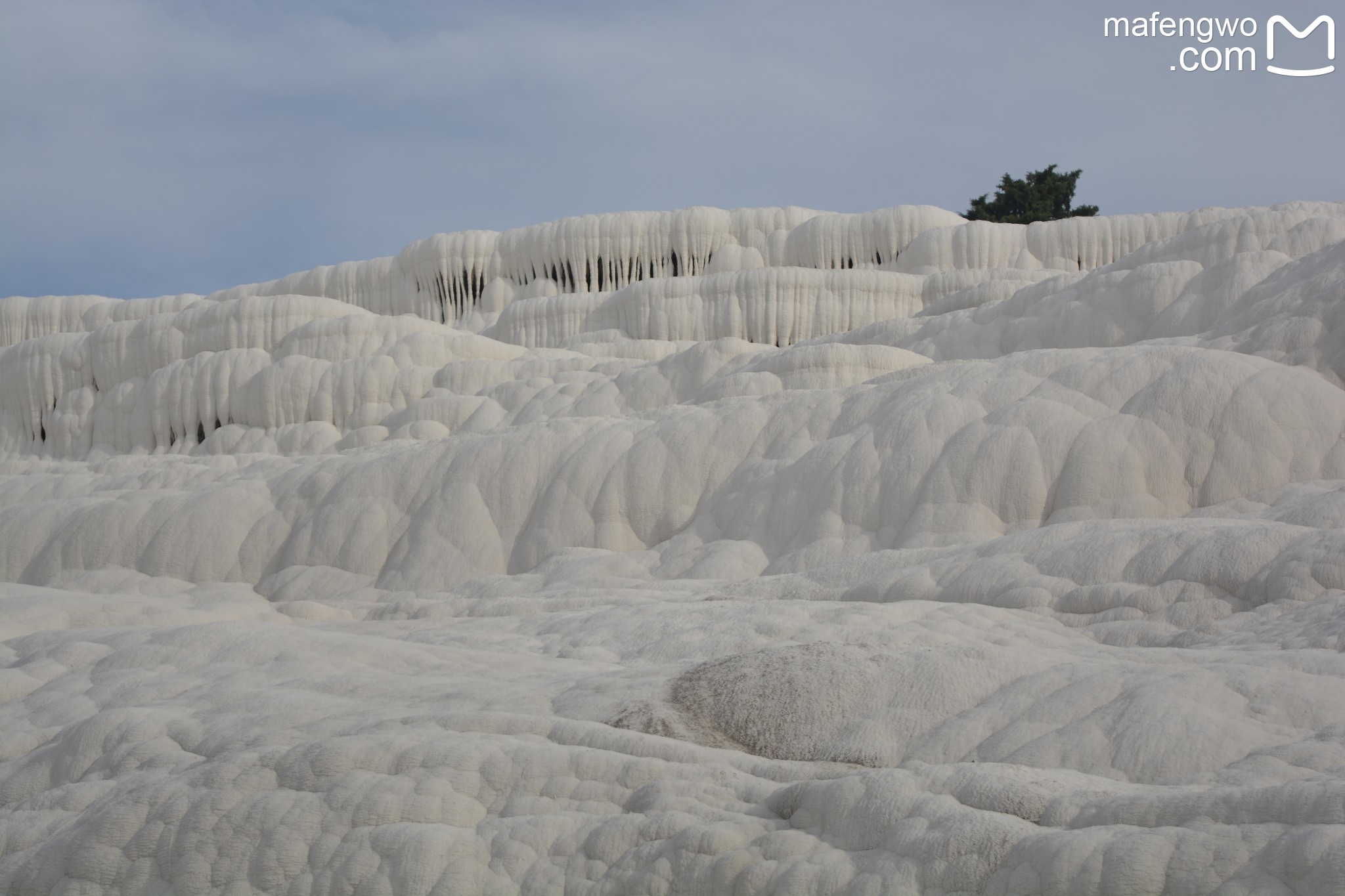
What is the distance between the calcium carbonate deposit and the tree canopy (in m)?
15.0

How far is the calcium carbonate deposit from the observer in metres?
4.70

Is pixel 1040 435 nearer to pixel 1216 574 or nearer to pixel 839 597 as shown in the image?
pixel 839 597

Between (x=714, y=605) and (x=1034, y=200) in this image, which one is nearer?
(x=714, y=605)

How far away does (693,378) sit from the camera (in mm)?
22047

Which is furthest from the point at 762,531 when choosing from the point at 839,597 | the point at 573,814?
the point at 573,814

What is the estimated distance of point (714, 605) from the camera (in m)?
9.38

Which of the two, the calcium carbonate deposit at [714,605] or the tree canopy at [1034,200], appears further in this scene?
the tree canopy at [1034,200]

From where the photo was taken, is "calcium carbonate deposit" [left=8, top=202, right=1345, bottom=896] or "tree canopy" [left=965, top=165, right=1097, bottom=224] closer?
"calcium carbonate deposit" [left=8, top=202, right=1345, bottom=896]

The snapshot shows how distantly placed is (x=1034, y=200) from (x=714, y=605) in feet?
124

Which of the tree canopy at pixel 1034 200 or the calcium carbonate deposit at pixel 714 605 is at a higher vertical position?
the tree canopy at pixel 1034 200

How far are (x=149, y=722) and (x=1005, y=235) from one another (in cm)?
2804

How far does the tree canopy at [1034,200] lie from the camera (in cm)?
4384

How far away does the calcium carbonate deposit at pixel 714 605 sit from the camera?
185 inches

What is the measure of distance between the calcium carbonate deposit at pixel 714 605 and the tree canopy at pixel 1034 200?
49.3 ft
